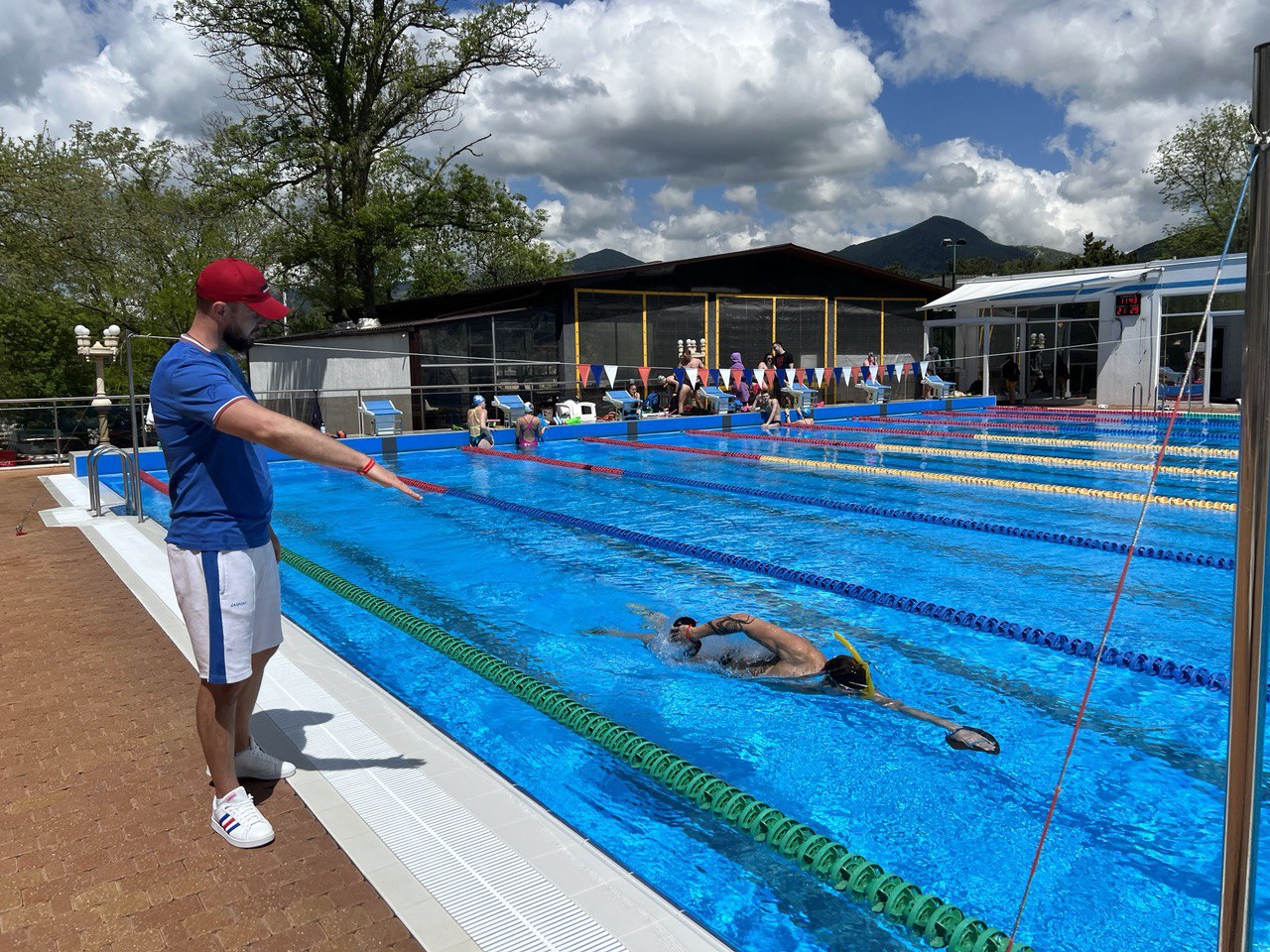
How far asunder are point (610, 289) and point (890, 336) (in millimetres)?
9979

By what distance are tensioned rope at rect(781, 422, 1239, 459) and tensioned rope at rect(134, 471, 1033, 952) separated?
39.8 ft

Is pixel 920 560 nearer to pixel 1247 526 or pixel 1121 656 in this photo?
pixel 1121 656

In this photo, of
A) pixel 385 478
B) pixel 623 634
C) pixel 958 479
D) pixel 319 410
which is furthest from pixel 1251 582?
pixel 319 410

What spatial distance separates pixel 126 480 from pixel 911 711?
8.40 m

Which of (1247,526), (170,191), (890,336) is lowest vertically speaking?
(1247,526)

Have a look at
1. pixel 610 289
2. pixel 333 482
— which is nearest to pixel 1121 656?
pixel 333 482

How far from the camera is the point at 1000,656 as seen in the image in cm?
527

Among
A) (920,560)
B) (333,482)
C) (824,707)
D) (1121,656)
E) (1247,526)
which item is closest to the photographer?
(1247,526)

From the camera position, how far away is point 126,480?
30.0 ft

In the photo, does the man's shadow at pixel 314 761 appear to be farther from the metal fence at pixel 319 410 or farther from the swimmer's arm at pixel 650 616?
the metal fence at pixel 319 410

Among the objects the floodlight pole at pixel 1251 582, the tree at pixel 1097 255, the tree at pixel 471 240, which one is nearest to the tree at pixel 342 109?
the tree at pixel 471 240

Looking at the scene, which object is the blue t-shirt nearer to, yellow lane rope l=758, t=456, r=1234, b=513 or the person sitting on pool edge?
the person sitting on pool edge

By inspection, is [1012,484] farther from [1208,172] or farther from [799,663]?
[1208,172]

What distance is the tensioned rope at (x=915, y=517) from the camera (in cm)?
737
